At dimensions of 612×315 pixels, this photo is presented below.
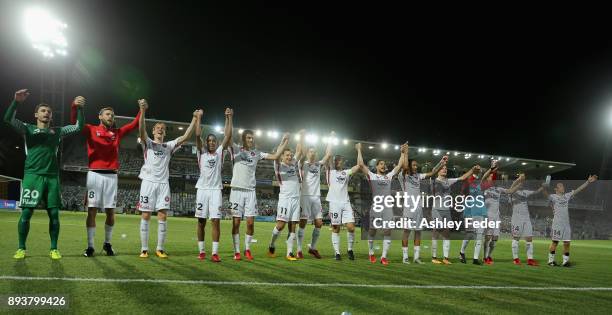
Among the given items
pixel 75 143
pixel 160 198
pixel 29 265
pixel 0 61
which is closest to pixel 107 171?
pixel 160 198

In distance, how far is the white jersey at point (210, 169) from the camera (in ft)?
30.2

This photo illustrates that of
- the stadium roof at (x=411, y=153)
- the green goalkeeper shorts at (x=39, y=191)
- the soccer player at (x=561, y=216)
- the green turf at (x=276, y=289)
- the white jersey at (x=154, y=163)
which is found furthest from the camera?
the stadium roof at (x=411, y=153)

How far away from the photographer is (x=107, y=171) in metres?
8.31

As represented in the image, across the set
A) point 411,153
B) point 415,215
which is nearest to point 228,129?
point 415,215

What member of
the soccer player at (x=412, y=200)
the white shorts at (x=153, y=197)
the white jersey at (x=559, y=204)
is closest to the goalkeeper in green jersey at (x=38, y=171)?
the white shorts at (x=153, y=197)

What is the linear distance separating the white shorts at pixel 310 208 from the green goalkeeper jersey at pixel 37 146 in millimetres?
5463

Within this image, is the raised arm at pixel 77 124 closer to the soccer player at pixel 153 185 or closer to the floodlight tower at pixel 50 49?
the soccer player at pixel 153 185

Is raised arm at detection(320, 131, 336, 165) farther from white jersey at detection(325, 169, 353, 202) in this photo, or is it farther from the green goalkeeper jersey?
the green goalkeeper jersey

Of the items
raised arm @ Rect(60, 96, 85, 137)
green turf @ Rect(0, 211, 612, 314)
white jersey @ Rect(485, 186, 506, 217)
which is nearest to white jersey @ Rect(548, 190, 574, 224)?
white jersey @ Rect(485, 186, 506, 217)

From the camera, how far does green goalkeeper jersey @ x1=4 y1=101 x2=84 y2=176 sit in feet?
24.8

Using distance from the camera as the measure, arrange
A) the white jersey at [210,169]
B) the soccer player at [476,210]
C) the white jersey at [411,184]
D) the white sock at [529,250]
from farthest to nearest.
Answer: the white sock at [529,250], the soccer player at [476,210], the white jersey at [411,184], the white jersey at [210,169]

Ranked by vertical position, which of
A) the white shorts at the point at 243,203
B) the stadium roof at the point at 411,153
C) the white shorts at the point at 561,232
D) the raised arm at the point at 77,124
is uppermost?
the stadium roof at the point at 411,153

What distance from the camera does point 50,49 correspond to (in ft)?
97.0

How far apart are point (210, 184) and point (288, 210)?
6.76ft
